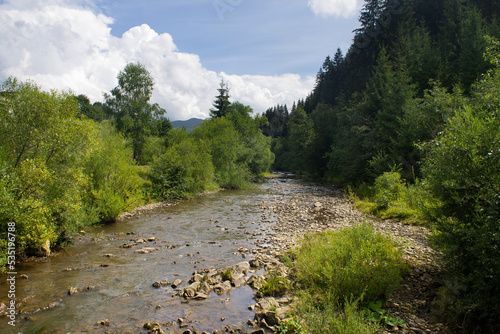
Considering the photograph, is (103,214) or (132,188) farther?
(132,188)

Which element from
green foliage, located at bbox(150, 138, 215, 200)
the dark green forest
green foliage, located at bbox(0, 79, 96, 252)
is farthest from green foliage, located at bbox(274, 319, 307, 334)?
green foliage, located at bbox(150, 138, 215, 200)

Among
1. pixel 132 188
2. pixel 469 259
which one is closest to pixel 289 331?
pixel 469 259

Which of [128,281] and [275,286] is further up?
[275,286]

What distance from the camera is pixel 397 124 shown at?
3044 centimetres

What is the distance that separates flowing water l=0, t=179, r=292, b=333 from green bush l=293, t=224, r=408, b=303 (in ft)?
6.55

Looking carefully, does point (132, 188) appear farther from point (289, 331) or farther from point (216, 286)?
point (289, 331)

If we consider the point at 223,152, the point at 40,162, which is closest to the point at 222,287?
the point at 40,162

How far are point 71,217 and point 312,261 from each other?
10.2m

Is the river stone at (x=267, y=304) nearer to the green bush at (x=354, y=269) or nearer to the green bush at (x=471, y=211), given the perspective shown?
the green bush at (x=354, y=269)

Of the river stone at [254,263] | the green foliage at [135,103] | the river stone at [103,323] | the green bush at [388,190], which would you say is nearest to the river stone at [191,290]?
the river stone at [103,323]

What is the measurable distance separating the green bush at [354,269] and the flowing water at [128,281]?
→ 6.55 feet

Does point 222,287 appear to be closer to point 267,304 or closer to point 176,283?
point 176,283

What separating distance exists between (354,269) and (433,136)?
16.8 metres

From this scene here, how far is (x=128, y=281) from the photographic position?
9.41 meters
